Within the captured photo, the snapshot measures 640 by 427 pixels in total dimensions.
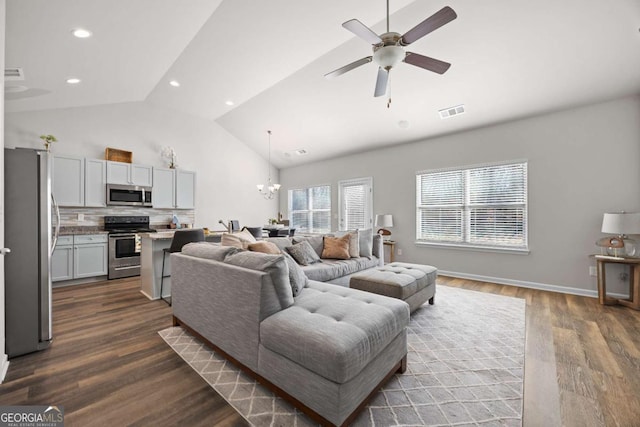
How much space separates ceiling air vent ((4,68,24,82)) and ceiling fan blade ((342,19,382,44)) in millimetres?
3670

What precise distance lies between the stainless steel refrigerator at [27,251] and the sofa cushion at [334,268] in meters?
2.39

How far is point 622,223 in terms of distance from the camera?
3.27m

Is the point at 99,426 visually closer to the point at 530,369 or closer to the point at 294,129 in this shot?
the point at 530,369

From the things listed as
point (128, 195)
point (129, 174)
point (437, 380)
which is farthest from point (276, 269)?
point (129, 174)

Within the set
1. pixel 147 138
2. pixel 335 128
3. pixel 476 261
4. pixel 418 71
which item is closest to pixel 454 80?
pixel 418 71

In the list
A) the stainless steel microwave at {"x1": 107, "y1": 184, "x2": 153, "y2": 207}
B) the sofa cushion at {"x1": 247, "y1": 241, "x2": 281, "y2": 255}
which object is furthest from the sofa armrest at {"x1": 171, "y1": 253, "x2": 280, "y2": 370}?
the stainless steel microwave at {"x1": 107, "y1": 184, "x2": 153, "y2": 207}

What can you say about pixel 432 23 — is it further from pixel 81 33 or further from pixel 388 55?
pixel 81 33

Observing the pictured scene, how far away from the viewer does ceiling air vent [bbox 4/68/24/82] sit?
299cm

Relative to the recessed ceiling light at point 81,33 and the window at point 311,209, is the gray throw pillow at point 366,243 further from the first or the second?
the recessed ceiling light at point 81,33

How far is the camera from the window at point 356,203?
6.36 meters

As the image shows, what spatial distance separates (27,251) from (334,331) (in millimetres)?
2574

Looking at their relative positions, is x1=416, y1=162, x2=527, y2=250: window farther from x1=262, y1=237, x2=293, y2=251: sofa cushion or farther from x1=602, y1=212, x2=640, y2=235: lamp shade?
x1=262, y1=237, x2=293, y2=251: sofa cushion

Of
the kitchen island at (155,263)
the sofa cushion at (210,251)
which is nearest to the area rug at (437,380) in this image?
the sofa cushion at (210,251)

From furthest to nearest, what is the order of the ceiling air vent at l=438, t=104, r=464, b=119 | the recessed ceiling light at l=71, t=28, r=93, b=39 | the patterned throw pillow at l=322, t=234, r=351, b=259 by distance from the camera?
the ceiling air vent at l=438, t=104, r=464, b=119, the patterned throw pillow at l=322, t=234, r=351, b=259, the recessed ceiling light at l=71, t=28, r=93, b=39
